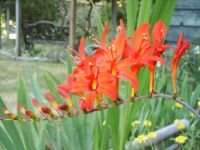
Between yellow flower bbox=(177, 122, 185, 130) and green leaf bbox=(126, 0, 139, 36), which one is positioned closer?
green leaf bbox=(126, 0, 139, 36)

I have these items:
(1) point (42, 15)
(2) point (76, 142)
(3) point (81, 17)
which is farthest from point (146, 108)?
(1) point (42, 15)

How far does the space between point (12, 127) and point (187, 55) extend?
8.70 ft

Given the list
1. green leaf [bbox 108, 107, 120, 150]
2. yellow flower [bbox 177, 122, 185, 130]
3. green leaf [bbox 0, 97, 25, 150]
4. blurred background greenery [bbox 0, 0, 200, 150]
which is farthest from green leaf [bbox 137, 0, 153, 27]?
yellow flower [bbox 177, 122, 185, 130]

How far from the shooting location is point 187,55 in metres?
3.82

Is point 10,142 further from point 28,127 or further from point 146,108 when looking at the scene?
point 146,108

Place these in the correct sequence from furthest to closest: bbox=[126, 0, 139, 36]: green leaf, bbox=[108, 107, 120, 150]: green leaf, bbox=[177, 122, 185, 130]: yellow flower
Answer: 1. bbox=[177, 122, 185, 130]: yellow flower
2. bbox=[108, 107, 120, 150]: green leaf
3. bbox=[126, 0, 139, 36]: green leaf

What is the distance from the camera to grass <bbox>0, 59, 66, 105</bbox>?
5.76 m

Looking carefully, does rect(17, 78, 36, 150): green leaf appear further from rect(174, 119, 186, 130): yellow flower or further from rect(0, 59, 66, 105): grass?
rect(0, 59, 66, 105): grass

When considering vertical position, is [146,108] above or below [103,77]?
below

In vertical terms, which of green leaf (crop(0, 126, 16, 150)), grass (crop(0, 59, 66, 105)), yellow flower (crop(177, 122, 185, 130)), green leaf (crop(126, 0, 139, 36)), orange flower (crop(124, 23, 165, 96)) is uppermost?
green leaf (crop(126, 0, 139, 36))

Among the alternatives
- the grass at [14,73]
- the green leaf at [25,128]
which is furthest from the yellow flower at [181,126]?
the grass at [14,73]

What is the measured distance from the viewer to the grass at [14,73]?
576cm

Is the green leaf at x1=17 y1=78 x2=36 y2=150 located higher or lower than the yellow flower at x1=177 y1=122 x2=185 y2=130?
higher

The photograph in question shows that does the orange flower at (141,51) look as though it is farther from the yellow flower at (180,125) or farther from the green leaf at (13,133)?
the yellow flower at (180,125)
